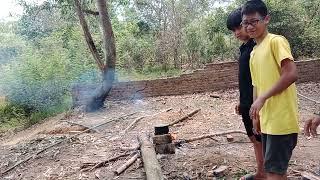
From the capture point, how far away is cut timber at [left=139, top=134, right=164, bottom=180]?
4005mm

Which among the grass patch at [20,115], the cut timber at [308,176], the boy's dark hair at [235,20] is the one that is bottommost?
the grass patch at [20,115]

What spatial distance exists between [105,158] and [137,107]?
4790mm

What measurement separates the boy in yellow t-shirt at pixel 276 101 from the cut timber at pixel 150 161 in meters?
1.62

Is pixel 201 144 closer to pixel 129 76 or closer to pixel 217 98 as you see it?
pixel 217 98

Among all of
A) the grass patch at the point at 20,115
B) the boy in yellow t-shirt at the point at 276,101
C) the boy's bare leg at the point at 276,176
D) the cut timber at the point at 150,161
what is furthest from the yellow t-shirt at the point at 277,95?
the grass patch at the point at 20,115

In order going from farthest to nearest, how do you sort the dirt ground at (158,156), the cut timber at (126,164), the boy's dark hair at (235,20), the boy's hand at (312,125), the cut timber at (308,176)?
the cut timber at (126,164) → the dirt ground at (158,156) → the cut timber at (308,176) → the boy's dark hair at (235,20) → the boy's hand at (312,125)

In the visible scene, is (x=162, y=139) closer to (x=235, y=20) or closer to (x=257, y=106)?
(x=235, y=20)

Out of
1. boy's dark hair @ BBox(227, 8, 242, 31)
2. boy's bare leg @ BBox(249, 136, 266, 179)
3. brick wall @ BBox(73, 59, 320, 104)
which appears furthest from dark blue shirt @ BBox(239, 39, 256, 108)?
brick wall @ BBox(73, 59, 320, 104)

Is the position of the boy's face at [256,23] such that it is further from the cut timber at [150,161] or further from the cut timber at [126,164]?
the cut timber at [126,164]

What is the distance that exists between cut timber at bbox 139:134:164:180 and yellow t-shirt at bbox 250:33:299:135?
1668mm

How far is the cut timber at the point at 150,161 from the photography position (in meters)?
4.01

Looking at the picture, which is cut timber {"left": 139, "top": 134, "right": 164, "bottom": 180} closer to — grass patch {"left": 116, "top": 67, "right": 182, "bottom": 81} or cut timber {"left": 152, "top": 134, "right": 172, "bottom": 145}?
cut timber {"left": 152, "top": 134, "right": 172, "bottom": 145}

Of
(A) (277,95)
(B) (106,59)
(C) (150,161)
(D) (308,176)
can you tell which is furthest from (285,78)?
(B) (106,59)

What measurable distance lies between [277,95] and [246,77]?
3.47ft
